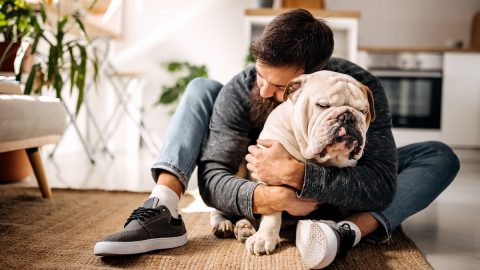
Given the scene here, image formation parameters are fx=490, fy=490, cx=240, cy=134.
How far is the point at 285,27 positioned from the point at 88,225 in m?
0.96

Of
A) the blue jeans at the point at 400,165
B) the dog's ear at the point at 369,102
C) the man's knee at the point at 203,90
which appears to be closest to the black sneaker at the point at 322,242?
the blue jeans at the point at 400,165

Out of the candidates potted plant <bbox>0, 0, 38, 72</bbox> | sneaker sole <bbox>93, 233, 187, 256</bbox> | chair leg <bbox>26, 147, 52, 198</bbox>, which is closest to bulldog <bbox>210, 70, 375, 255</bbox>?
sneaker sole <bbox>93, 233, 187, 256</bbox>

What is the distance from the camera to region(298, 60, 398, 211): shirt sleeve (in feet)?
4.37

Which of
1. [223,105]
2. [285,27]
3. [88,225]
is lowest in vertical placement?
[88,225]

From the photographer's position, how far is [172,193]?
4.82 feet

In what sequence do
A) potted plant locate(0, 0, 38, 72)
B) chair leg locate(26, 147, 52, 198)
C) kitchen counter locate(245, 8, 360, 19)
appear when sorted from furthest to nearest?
kitchen counter locate(245, 8, 360, 19) → potted plant locate(0, 0, 38, 72) → chair leg locate(26, 147, 52, 198)

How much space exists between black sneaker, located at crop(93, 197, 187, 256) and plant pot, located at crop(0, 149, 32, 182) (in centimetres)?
150

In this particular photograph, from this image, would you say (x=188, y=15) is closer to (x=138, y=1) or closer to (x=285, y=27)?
(x=138, y=1)

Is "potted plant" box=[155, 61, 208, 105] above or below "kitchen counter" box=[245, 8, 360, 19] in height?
below

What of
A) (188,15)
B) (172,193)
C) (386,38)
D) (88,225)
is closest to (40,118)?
(88,225)

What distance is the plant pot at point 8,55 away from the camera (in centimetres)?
→ 241

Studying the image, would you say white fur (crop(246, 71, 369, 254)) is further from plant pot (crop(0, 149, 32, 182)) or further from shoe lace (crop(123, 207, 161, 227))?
plant pot (crop(0, 149, 32, 182))

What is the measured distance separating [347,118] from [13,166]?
6.62ft

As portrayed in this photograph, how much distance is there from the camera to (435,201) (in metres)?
2.45
